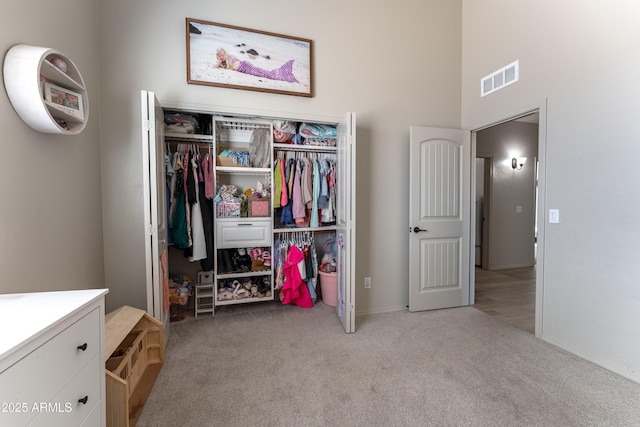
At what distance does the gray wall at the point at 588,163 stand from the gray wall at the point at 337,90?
83 cm

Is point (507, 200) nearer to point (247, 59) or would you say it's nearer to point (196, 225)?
point (247, 59)

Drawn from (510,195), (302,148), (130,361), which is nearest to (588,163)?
(302,148)

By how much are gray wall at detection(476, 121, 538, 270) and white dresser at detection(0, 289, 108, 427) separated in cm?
517

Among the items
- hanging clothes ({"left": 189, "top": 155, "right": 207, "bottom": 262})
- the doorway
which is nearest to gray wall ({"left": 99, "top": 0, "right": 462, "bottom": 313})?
→ hanging clothes ({"left": 189, "top": 155, "right": 207, "bottom": 262})

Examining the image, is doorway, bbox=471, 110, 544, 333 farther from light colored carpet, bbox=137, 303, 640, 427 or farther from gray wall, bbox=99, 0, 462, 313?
light colored carpet, bbox=137, 303, 640, 427

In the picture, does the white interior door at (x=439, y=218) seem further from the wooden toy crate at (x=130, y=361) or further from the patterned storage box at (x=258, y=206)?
the wooden toy crate at (x=130, y=361)

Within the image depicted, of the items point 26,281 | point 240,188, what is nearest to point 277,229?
point 240,188

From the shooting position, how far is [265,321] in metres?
2.58

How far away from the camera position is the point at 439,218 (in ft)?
9.41

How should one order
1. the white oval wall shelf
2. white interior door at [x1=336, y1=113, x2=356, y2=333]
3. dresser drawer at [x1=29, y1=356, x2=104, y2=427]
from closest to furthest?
dresser drawer at [x1=29, y1=356, x2=104, y2=427] → the white oval wall shelf → white interior door at [x1=336, y1=113, x2=356, y2=333]

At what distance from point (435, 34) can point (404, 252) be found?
2461 mm

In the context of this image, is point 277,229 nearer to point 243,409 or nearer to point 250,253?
point 250,253

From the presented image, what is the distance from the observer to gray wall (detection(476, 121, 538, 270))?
4.47m

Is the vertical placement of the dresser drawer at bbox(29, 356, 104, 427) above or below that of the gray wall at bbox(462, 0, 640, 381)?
below
